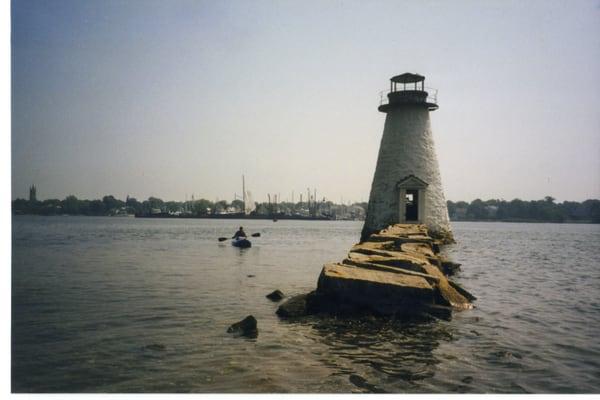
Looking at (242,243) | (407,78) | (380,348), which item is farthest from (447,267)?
(242,243)

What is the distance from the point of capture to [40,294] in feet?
40.5

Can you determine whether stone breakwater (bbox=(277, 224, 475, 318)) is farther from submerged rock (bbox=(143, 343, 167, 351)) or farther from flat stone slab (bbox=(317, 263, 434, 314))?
submerged rock (bbox=(143, 343, 167, 351))

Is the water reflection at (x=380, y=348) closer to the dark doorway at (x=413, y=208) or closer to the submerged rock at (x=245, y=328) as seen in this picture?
the submerged rock at (x=245, y=328)

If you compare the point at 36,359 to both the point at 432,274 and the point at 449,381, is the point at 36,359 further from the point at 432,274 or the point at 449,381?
the point at 432,274

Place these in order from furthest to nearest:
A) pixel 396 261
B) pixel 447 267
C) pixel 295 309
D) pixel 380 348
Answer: pixel 447 267, pixel 396 261, pixel 295 309, pixel 380 348

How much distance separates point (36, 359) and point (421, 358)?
595 centimetres

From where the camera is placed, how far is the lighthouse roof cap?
2725 cm

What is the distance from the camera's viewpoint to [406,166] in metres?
26.7

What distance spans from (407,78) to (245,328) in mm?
23100

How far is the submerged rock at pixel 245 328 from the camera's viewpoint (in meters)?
8.05

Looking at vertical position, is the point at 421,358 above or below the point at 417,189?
below

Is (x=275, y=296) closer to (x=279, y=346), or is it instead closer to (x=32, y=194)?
(x=279, y=346)
